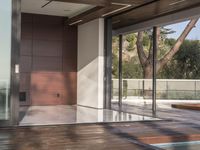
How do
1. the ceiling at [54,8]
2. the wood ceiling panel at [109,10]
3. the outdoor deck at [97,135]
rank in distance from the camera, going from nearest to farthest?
the outdoor deck at [97,135] < the wood ceiling panel at [109,10] < the ceiling at [54,8]

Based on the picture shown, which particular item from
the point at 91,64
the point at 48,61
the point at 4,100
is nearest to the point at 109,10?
the point at 91,64

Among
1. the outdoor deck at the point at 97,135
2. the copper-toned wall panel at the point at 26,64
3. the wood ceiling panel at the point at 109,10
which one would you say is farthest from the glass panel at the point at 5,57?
the copper-toned wall panel at the point at 26,64

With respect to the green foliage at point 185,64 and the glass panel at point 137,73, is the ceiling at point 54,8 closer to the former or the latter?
the glass panel at point 137,73

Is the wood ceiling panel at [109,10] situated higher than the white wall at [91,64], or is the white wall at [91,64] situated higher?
the wood ceiling panel at [109,10]

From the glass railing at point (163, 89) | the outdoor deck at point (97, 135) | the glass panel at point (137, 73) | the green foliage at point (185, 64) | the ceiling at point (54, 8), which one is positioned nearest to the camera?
the outdoor deck at point (97, 135)

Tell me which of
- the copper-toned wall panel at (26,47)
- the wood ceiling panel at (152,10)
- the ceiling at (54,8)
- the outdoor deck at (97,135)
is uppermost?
the ceiling at (54,8)

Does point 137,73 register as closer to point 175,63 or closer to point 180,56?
point 175,63

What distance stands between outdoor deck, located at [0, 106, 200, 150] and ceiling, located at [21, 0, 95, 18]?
12.5 ft

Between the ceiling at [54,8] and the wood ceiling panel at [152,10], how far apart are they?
1.03 meters

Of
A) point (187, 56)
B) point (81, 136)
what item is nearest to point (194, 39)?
point (187, 56)

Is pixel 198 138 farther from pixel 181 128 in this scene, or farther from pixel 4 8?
pixel 4 8

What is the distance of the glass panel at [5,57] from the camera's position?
6.45 metres

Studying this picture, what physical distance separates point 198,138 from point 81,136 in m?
1.79

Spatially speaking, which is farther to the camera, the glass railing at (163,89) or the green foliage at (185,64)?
the green foliage at (185,64)
